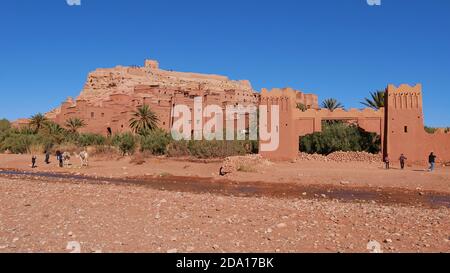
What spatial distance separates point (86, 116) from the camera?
5100 centimetres

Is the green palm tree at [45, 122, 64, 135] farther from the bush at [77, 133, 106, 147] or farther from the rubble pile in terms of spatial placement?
the rubble pile

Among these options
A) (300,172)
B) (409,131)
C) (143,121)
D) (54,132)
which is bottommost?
(300,172)

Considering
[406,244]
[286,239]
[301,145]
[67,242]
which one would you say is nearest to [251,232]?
[286,239]

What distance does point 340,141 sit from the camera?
1160 inches

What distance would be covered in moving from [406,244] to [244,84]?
86377mm

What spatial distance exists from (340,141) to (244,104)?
2955cm

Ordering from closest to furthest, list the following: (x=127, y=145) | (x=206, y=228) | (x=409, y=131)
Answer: (x=206, y=228)
(x=409, y=131)
(x=127, y=145)

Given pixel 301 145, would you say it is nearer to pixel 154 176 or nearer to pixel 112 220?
pixel 154 176

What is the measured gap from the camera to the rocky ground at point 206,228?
255 inches

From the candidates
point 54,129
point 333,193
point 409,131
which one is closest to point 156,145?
point 54,129

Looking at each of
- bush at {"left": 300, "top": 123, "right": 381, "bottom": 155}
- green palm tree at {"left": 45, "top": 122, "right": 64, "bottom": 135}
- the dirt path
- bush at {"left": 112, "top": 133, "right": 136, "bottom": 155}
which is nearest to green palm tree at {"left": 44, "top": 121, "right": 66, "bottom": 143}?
green palm tree at {"left": 45, "top": 122, "right": 64, "bottom": 135}

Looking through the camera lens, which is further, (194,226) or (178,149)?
(178,149)

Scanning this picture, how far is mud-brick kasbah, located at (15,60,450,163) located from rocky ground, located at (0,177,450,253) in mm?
17141

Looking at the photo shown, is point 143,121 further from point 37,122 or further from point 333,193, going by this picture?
point 333,193
